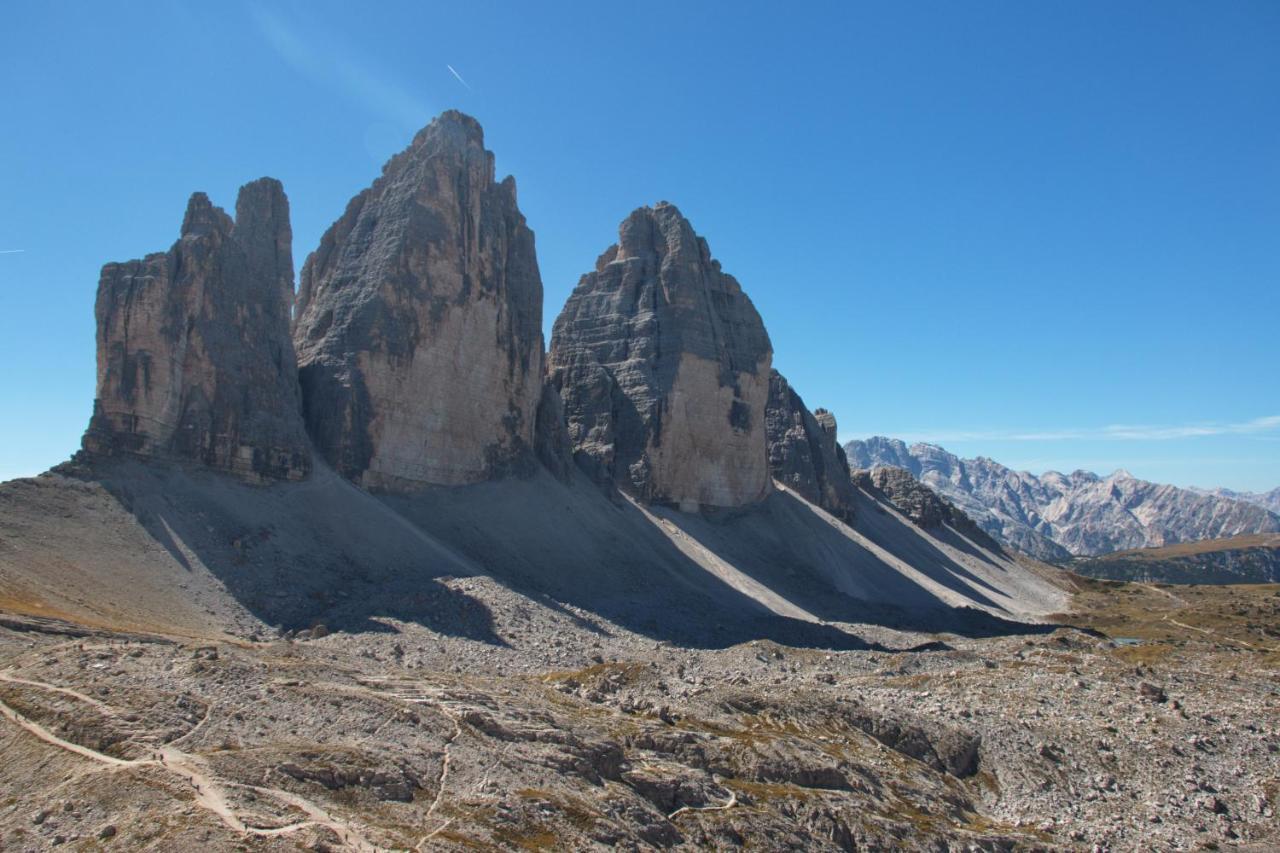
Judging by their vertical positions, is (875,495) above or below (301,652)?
above

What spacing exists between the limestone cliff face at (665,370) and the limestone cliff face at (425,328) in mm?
17454

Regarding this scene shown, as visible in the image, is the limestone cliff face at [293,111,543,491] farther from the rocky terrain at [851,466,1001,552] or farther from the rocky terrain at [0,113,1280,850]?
the rocky terrain at [851,466,1001,552]

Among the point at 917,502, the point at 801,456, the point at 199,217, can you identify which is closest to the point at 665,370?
the point at 801,456

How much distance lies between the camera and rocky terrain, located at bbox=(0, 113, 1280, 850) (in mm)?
26031

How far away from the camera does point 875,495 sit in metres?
178

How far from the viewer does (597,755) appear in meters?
29.1

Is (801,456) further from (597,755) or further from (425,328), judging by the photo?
(597,755)

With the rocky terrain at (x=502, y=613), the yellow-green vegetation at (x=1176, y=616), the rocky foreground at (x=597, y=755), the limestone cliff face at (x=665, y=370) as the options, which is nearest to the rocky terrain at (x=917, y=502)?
the yellow-green vegetation at (x=1176, y=616)

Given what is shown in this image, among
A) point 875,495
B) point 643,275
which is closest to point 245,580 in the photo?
point 643,275

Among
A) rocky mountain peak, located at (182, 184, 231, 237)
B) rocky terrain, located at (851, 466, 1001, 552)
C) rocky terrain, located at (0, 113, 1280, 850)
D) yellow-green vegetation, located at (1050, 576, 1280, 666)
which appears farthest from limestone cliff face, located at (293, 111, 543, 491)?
rocky terrain, located at (851, 466, 1001, 552)

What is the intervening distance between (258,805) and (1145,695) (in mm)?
38819

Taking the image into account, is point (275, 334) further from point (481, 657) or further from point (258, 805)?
point (258, 805)

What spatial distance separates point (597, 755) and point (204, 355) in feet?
176

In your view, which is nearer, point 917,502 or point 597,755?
point 597,755
